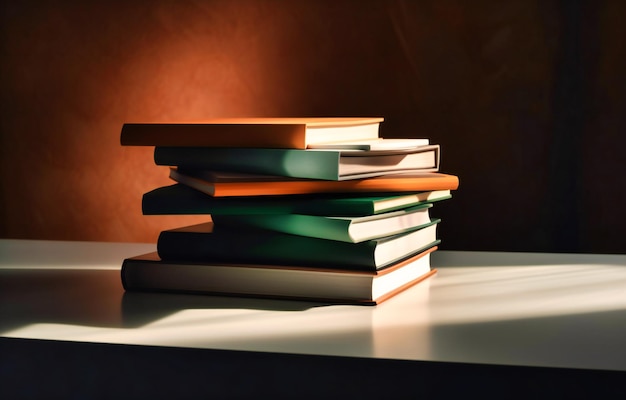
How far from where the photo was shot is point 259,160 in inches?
35.8

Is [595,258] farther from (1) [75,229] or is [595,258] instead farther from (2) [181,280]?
(1) [75,229]

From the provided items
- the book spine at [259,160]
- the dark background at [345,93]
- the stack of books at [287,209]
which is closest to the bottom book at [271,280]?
the stack of books at [287,209]

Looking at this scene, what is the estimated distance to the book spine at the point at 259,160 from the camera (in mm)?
868

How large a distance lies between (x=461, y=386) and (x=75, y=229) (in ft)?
3.54

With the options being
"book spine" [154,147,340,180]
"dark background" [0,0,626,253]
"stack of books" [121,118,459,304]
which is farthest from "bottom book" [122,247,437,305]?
"dark background" [0,0,626,253]

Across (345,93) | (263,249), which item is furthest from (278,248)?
(345,93)

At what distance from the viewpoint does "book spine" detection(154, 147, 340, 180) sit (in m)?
0.87

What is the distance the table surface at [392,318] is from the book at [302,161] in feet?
0.44

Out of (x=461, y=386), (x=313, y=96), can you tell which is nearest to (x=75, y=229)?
(x=313, y=96)

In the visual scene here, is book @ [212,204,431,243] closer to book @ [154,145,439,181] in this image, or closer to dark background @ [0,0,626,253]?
book @ [154,145,439,181]

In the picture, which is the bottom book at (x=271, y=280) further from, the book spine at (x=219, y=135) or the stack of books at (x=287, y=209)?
the book spine at (x=219, y=135)

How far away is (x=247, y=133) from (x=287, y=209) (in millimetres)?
90

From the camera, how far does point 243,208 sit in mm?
920

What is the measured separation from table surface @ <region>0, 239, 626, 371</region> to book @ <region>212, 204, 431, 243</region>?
0.07 metres
